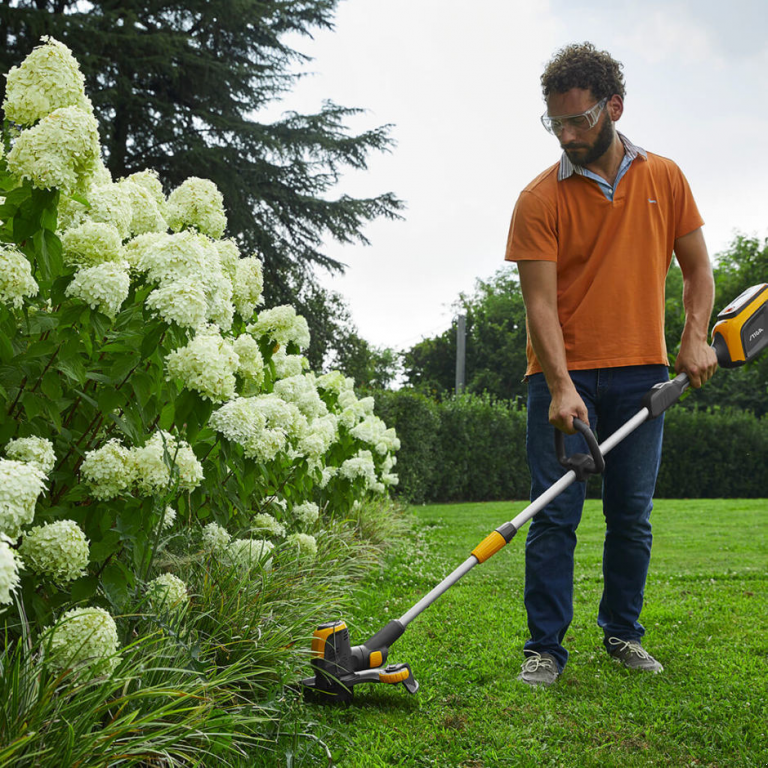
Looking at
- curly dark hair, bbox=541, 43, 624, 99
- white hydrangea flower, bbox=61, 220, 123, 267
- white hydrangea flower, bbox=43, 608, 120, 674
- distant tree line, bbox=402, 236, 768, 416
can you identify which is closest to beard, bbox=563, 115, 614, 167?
curly dark hair, bbox=541, 43, 624, 99

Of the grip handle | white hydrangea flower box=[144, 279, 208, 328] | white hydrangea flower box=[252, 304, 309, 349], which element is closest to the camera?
white hydrangea flower box=[144, 279, 208, 328]

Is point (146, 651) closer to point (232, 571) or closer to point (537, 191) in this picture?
point (232, 571)

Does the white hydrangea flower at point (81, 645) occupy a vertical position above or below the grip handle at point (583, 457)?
below

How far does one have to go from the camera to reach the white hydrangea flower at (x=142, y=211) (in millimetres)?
2662

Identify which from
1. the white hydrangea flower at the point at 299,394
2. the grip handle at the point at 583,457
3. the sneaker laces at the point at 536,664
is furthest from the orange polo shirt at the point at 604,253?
the white hydrangea flower at the point at 299,394

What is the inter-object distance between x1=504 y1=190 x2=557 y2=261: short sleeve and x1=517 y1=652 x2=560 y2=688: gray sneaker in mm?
1525

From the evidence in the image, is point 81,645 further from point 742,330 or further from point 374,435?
point 374,435

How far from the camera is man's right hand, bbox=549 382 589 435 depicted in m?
2.62

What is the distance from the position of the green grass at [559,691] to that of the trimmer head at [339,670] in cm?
7

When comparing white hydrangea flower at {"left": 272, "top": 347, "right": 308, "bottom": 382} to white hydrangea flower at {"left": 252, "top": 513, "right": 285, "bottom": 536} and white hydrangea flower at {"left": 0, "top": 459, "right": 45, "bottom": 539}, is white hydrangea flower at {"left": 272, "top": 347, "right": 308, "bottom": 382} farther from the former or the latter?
white hydrangea flower at {"left": 0, "top": 459, "right": 45, "bottom": 539}

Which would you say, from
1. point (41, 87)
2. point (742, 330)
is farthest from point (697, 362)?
point (41, 87)

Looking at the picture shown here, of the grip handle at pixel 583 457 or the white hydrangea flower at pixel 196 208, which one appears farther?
the white hydrangea flower at pixel 196 208

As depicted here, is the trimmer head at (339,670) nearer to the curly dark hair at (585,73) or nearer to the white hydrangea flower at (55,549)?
the white hydrangea flower at (55,549)

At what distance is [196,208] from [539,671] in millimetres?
2252
